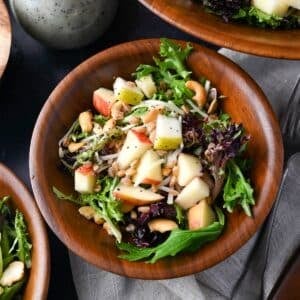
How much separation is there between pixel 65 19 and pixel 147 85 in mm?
227

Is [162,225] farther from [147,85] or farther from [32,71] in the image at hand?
[32,71]

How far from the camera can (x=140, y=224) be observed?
1.28m

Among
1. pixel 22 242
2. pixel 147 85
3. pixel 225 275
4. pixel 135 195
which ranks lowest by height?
pixel 225 275

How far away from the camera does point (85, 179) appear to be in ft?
4.33

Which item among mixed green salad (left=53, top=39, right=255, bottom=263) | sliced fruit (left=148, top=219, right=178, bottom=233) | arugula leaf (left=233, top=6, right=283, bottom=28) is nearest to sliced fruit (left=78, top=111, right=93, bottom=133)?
mixed green salad (left=53, top=39, right=255, bottom=263)

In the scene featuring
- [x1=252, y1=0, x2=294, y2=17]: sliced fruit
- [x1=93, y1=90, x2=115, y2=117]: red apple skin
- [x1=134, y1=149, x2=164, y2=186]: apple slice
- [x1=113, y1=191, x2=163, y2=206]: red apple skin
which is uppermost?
[x1=252, y1=0, x2=294, y2=17]: sliced fruit

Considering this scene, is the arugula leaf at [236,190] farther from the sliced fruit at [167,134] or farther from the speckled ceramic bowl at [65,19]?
the speckled ceramic bowl at [65,19]

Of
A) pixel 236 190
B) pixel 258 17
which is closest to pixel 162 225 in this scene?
pixel 236 190

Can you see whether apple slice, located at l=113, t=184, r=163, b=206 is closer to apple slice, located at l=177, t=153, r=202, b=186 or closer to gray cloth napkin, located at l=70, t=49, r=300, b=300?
apple slice, located at l=177, t=153, r=202, b=186

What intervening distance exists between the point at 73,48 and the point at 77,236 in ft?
1.47

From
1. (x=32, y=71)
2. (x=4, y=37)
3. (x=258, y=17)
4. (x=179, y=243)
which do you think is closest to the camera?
(x=179, y=243)

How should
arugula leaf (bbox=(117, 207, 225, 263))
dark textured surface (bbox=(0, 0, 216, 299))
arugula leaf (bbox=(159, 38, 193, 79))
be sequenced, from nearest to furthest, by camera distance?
arugula leaf (bbox=(117, 207, 225, 263)) → arugula leaf (bbox=(159, 38, 193, 79)) → dark textured surface (bbox=(0, 0, 216, 299))

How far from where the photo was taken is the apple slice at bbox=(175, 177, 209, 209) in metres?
1.26

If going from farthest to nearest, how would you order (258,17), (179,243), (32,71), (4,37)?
1. (32,71)
2. (4,37)
3. (258,17)
4. (179,243)
